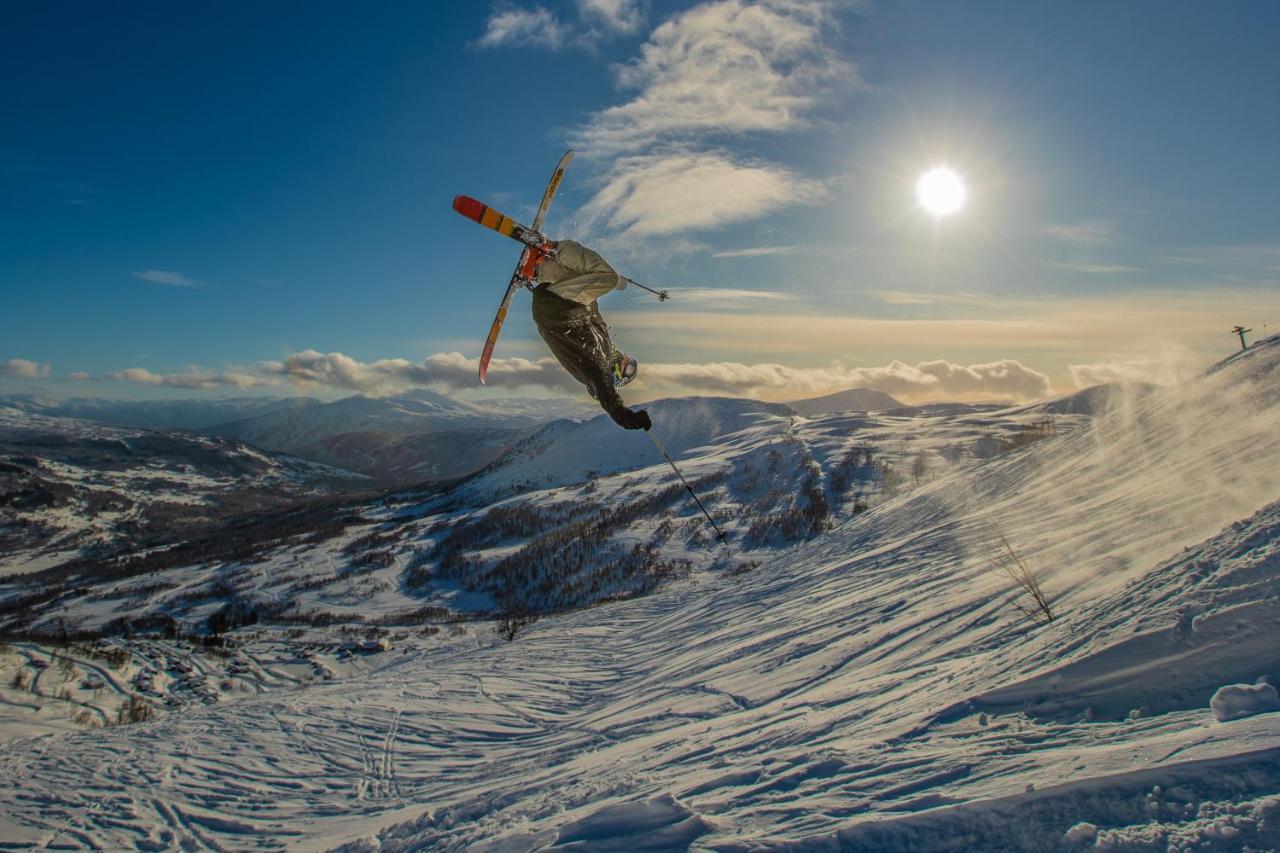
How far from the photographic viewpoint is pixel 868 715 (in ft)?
22.9

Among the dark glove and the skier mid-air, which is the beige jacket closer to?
the skier mid-air

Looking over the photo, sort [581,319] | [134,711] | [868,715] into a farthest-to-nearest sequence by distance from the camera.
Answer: [134,711] → [581,319] → [868,715]

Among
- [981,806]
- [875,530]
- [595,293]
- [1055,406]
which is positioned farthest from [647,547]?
[1055,406]

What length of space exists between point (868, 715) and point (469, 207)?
8.54m

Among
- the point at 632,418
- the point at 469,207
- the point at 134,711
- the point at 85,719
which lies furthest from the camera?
the point at 134,711

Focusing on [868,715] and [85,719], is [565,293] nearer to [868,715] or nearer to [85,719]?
[868,715]

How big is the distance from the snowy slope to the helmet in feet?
20.0

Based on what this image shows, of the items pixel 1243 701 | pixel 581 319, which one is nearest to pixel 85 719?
pixel 581 319

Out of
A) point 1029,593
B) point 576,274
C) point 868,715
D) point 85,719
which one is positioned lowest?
point 85,719

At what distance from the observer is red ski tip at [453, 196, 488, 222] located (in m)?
9.03

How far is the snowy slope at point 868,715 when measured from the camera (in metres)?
4.30

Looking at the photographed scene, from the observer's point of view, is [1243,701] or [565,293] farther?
[565,293]

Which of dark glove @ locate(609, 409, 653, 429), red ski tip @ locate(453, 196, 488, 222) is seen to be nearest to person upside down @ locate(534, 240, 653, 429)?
dark glove @ locate(609, 409, 653, 429)

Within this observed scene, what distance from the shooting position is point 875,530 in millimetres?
22188
